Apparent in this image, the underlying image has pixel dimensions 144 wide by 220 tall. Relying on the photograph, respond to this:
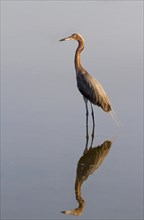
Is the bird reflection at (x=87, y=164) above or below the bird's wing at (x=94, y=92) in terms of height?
below

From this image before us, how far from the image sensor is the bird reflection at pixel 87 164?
7531mm

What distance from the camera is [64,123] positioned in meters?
11.3

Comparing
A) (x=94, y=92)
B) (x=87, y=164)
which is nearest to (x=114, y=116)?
(x=94, y=92)

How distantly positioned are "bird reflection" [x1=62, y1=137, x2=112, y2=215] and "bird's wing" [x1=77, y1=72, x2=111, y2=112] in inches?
62.0

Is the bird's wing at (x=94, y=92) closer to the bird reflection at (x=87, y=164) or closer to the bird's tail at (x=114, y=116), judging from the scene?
the bird's tail at (x=114, y=116)

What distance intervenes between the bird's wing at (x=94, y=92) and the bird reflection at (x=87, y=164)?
1.57 m

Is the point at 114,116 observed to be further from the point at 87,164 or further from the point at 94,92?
the point at 87,164

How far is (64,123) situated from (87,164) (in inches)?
83.1

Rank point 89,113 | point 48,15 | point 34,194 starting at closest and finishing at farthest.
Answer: point 34,194, point 89,113, point 48,15

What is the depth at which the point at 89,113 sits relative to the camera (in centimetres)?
1219

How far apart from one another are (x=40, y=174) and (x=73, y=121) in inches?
121

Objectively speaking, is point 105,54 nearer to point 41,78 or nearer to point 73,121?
point 41,78

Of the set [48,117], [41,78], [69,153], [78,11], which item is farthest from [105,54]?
[69,153]

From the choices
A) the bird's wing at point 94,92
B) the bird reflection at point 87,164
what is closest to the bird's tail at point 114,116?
the bird's wing at point 94,92
